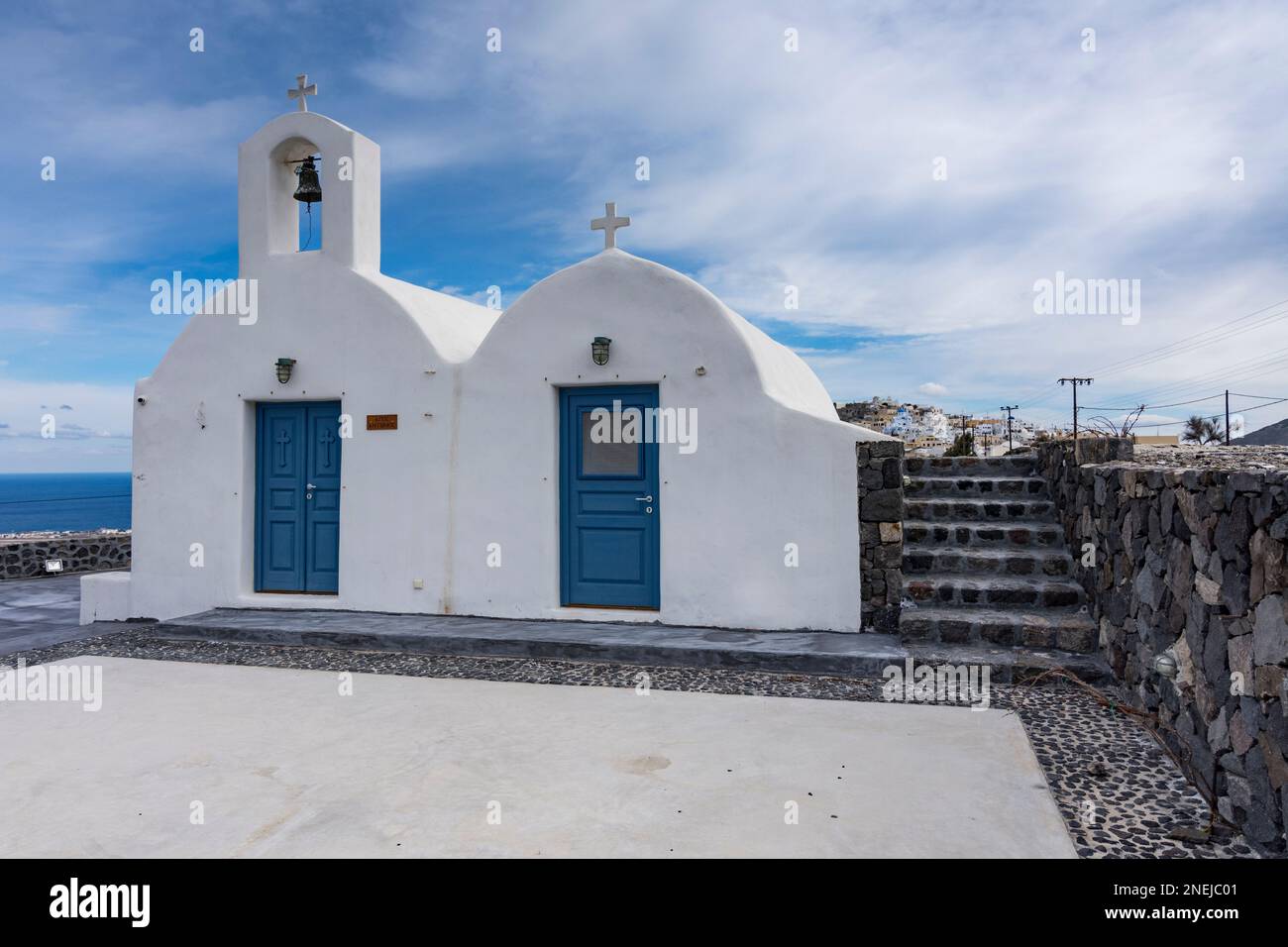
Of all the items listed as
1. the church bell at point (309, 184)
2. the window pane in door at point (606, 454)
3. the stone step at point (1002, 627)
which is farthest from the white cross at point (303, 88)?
the stone step at point (1002, 627)

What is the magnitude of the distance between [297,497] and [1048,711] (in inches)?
268

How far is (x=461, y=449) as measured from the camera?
25.1ft

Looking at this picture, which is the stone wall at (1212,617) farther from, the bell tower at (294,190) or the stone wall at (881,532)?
the bell tower at (294,190)

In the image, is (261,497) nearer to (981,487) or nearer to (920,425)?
(981,487)

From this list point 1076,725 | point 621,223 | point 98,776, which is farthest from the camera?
point 621,223

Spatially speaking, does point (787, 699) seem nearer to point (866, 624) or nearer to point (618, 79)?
point (866, 624)

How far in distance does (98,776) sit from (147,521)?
5.29 metres

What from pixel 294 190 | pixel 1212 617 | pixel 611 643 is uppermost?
pixel 294 190

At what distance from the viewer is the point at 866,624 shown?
261 inches

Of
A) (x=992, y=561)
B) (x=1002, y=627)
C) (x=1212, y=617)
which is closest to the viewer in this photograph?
(x=1212, y=617)

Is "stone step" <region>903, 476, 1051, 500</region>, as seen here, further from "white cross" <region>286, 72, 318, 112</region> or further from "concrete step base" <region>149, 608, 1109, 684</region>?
"white cross" <region>286, 72, 318, 112</region>

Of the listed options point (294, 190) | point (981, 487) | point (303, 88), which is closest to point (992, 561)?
point (981, 487)

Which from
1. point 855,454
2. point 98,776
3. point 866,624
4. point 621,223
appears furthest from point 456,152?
point 98,776

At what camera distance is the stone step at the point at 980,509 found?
290 inches
